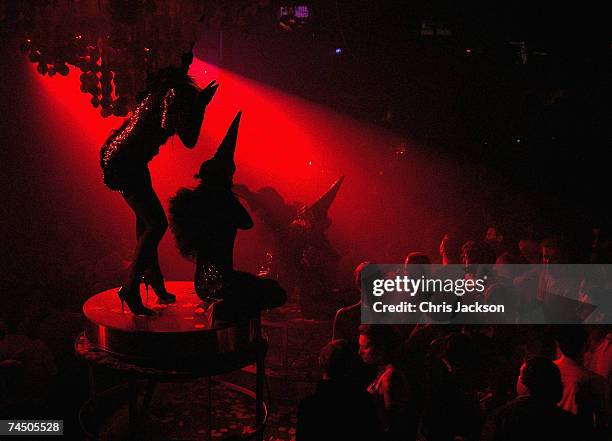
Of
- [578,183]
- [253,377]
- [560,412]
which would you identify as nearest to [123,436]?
[253,377]

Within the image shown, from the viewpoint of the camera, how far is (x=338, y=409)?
9.75 feet

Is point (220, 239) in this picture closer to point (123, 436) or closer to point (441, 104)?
point (123, 436)

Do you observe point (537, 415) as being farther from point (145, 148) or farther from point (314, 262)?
point (314, 262)

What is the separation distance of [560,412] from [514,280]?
290 centimetres

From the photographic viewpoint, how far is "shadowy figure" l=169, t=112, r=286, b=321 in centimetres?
322

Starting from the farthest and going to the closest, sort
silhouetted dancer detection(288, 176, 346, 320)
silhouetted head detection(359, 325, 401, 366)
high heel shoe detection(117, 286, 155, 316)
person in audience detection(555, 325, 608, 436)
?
silhouetted dancer detection(288, 176, 346, 320)
silhouetted head detection(359, 325, 401, 366)
person in audience detection(555, 325, 608, 436)
high heel shoe detection(117, 286, 155, 316)

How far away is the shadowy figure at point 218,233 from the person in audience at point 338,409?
0.57 metres

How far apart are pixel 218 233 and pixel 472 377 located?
2056 millimetres

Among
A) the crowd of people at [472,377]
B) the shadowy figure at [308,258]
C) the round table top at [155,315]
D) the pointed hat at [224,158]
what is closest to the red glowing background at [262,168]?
the shadowy figure at [308,258]

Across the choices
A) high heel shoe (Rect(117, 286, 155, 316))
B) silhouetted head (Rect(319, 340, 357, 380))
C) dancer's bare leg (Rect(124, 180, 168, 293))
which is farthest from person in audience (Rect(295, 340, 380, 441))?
dancer's bare leg (Rect(124, 180, 168, 293))

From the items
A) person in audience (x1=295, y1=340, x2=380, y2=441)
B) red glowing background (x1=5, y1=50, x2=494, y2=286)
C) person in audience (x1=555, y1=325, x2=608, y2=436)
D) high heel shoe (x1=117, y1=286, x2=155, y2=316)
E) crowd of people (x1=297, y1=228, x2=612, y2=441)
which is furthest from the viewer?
red glowing background (x1=5, y1=50, x2=494, y2=286)

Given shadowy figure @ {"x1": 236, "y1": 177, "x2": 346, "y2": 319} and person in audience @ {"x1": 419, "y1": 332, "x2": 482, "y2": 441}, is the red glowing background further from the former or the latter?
person in audience @ {"x1": 419, "y1": 332, "x2": 482, "y2": 441}

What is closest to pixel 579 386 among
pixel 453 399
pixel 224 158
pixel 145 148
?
pixel 453 399

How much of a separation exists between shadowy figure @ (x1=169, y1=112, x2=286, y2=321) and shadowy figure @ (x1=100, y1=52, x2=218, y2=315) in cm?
17
